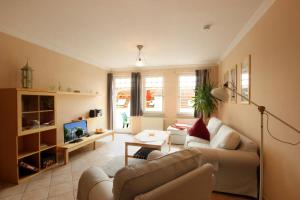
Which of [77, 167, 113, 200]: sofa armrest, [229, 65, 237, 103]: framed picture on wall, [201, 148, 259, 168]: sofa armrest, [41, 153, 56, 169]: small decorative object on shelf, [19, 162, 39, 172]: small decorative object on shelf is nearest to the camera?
[77, 167, 113, 200]: sofa armrest

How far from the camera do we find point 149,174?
0.95m

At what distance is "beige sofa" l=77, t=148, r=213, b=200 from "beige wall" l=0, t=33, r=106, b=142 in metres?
2.55

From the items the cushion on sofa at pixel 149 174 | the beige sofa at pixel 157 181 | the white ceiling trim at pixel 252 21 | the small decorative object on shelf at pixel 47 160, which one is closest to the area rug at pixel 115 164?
the small decorative object on shelf at pixel 47 160

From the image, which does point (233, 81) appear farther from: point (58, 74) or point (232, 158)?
point (58, 74)

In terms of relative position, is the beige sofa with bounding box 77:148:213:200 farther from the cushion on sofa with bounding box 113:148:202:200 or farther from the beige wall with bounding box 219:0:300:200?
the beige wall with bounding box 219:0:300:200

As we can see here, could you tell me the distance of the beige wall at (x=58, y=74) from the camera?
2.65 m

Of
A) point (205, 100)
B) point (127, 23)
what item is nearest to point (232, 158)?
point (127, 23)

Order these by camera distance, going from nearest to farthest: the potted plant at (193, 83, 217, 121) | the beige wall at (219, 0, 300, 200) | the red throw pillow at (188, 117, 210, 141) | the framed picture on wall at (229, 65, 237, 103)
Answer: the beige wall at (219, 0, 300, 200) → the framed picture on wall at (229, 65, 237, 103) → the red throw pillow at (188, 117, 210, 141) → the potted plant at (193, 83, 217, 121)

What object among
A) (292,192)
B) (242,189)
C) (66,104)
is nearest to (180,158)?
(292,192)

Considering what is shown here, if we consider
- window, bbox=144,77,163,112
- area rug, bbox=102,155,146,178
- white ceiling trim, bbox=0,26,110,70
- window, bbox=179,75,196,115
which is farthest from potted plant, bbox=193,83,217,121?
white ceiling trim, bbox=0,26,110,70

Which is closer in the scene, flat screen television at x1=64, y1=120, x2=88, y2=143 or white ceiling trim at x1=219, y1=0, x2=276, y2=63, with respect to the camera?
white ceiling trim at x1=219, y1=0, x2=276, y2=63

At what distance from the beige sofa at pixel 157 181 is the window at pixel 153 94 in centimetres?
420

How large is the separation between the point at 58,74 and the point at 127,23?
2208 millimetres

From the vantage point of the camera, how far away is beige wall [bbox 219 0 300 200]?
4.67 feet
